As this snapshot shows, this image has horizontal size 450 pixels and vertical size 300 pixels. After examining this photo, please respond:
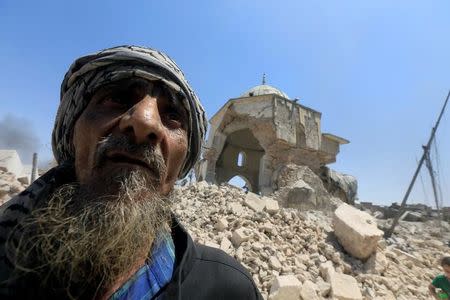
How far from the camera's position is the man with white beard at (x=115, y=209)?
967 mm

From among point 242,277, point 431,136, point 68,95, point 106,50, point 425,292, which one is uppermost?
point 431,136

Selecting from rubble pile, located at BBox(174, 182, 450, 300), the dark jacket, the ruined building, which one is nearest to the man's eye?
the dark jacket

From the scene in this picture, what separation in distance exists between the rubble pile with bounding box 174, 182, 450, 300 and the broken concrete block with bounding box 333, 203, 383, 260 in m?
0.04

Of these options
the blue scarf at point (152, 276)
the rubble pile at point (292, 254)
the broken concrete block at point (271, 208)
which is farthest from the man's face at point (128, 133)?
the broken concrete block at point (271, 208)

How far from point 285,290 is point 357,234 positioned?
94.6 inches

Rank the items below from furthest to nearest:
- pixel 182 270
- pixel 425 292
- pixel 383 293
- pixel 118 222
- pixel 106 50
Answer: pixel 425 292 → pixel 383 293 → pixel 106 50 → pixel 182 270 → pixel 118 222

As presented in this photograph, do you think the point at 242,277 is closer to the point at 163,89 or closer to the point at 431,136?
the point at 163,89

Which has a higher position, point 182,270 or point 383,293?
point 182,270

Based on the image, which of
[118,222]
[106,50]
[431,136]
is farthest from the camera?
[431,136]

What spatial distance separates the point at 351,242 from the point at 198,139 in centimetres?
484

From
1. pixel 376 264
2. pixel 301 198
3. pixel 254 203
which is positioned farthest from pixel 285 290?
pixel 301 198

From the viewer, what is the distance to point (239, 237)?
179 inches

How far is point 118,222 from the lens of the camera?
973mm

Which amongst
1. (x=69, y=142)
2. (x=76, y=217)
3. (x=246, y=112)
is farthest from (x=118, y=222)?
(x=246, y=112)
